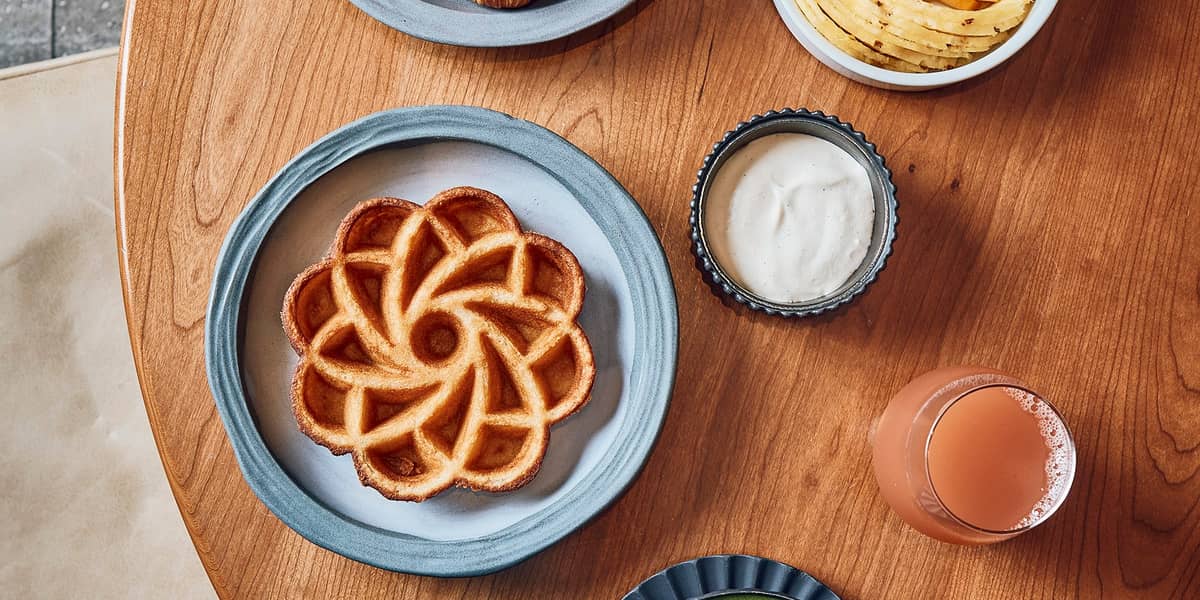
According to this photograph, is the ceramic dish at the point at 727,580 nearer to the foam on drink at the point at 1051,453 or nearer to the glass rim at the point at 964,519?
the glass rim at the point at 964,519

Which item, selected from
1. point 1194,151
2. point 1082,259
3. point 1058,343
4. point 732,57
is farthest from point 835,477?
point 1194,151

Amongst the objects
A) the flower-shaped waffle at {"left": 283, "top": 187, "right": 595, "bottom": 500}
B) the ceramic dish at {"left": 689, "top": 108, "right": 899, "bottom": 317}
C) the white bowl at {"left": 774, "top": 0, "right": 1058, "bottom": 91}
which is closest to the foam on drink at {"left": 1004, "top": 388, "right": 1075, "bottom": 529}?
the ceramic dish at {"left": 689, "top": 108, "right": 899, "bottom": 317}

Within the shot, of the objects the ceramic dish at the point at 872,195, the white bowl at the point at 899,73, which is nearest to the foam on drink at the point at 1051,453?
the ceramic dish at the point at 872,195

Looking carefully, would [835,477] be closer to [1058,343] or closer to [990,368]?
[990,368]

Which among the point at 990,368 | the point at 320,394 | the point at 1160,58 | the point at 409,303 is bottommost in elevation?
the point at 320,394

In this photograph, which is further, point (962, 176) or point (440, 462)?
point (962, 176)
